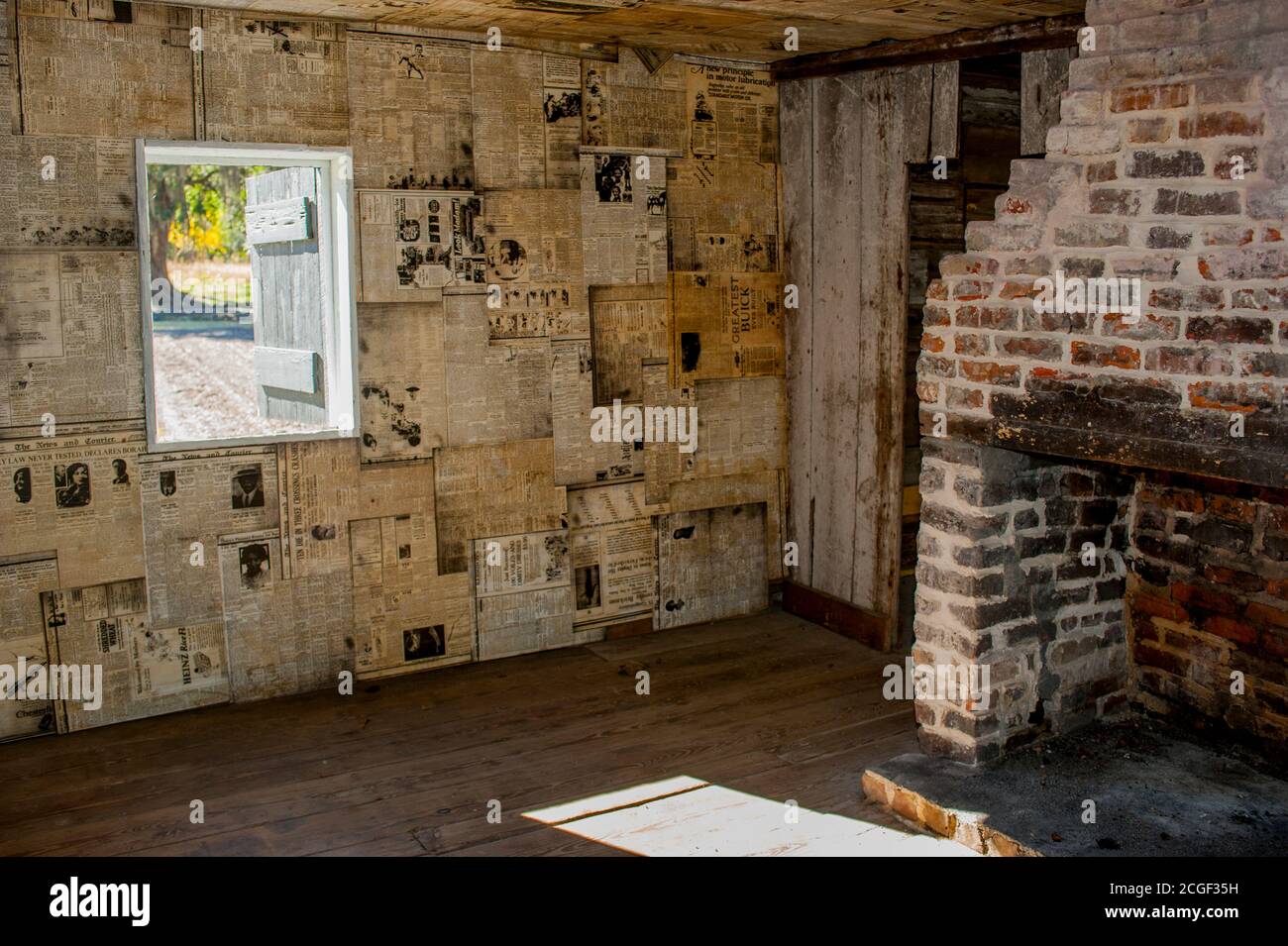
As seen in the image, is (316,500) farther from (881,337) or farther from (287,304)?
(881,337)

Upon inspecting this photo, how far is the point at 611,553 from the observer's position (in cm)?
546

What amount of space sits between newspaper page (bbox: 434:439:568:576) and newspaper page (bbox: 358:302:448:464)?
0.52 feet

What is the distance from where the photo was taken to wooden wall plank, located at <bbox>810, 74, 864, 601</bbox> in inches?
209

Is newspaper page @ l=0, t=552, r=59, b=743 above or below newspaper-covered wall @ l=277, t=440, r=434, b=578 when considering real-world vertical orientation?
below

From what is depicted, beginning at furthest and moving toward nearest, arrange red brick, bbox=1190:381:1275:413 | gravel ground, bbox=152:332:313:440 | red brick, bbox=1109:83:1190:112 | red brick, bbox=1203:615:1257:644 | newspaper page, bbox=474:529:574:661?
gravel ground, bbox=152:332:313:440, newspaper page, bbox=474:529:574:661, red brick, bbox=1203:615:1257:644, red brick, bbox=1109:83:1190:112, red brick, bbox=1190:381:1275:413

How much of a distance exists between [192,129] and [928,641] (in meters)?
3.20

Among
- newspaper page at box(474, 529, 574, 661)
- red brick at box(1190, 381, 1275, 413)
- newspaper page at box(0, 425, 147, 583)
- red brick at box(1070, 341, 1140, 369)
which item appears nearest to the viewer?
red brick at box(1190, 381, 1275, 413)

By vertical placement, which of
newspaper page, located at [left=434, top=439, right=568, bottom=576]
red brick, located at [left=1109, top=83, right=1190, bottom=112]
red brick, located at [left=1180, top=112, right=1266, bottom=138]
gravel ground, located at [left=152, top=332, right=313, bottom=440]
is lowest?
newspaper page, located at [left=434, top=439, right=568, bottom=576]

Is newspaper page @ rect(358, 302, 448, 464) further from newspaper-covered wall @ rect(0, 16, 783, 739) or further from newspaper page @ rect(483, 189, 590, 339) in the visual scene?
newspaper page @ rect(483, 189, 590, 339)

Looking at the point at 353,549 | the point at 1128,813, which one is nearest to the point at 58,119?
the point at 353,549

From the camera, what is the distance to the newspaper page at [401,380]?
4.80 meters

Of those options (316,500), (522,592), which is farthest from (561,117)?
(522,592)

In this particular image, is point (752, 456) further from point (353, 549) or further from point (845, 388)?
point (353, 549)

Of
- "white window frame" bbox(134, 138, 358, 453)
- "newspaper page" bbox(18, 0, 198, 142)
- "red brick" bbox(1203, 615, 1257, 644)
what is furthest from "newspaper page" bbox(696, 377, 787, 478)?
"newspaper page" bbox(18, 0, 198, 142)
